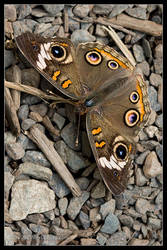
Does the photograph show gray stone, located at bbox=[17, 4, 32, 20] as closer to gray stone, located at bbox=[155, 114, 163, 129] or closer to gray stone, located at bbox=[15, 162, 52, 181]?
gray stone, located at bbox=[15, 162, 52, 181]

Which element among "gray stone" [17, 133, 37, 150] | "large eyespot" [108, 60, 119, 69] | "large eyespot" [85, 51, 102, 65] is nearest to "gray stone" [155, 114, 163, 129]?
"large eyespot" [108, 60, 119, 69]

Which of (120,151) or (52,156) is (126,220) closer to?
(120,151)

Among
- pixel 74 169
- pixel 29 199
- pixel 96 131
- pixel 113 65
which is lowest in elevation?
pixel 29 199

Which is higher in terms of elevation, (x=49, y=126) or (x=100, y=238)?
(x=49, y=126)

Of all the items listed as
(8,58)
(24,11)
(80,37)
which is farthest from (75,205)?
(24,11)

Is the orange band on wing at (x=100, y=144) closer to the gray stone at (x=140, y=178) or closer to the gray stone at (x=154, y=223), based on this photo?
the gray stone at (x=140, y=178)
